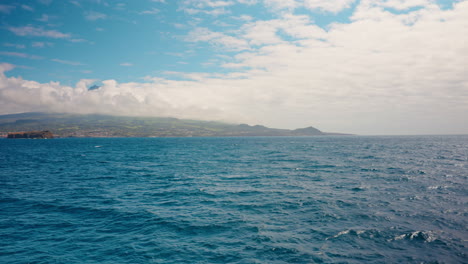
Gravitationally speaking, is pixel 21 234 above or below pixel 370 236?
below

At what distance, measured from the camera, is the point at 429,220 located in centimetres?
2281

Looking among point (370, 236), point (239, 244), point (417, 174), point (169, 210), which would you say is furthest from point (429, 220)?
point (417, 174)

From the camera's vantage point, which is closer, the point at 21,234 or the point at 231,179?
the point at 21,234

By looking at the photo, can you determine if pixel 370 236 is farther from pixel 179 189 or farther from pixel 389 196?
pixel 179 189

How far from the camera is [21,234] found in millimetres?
21094

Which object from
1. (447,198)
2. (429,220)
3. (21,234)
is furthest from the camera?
(447,198)

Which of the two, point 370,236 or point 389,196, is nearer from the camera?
point 370,236

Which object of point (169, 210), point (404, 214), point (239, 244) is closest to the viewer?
point (239, 244)

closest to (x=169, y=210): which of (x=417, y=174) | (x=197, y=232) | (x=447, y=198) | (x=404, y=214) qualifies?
(x=197, y=232)

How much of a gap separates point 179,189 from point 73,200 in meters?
14.2

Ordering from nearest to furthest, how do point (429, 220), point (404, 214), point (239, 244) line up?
point (239, 244) → point (429, 220) → point (404, 214)

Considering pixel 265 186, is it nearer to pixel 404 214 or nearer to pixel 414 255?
pixel 404 214

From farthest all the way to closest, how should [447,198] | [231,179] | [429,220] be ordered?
[231,179]
[447,198]
[429,220]

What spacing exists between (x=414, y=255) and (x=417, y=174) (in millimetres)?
38279
